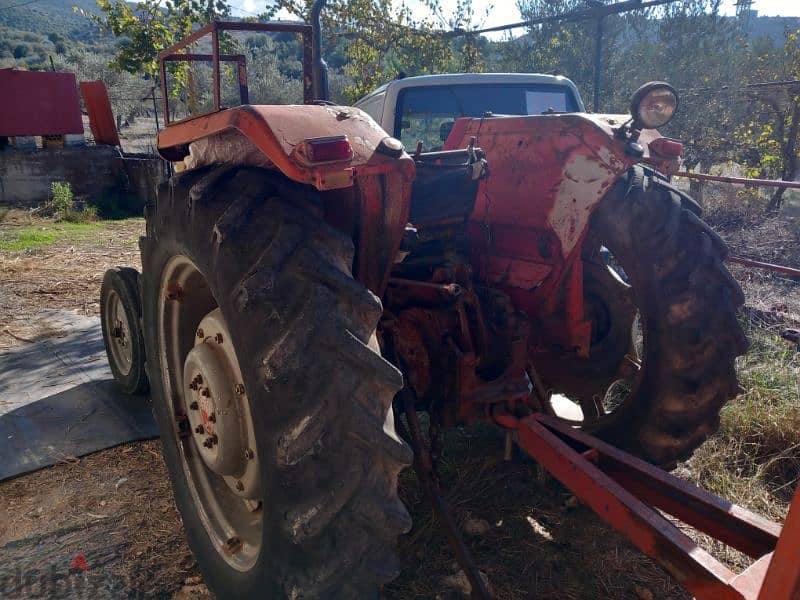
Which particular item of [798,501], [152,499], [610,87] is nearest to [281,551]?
[798,501]

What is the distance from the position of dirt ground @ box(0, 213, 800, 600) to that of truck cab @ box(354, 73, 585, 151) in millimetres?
2328

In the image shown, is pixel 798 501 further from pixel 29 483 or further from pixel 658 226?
pixel 29 483

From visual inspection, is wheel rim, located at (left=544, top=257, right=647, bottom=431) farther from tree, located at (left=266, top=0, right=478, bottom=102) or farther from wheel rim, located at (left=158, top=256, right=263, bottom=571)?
tree, located at (left=266, top=0, right=478, bottom=102)

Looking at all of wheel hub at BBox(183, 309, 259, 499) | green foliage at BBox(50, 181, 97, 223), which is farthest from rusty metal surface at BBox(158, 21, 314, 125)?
green foliage at BBox(50, 181, 97, 223)

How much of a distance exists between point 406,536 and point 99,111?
14572mm

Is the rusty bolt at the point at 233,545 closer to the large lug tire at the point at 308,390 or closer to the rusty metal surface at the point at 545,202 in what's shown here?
the large lug tire at the point at 308,390

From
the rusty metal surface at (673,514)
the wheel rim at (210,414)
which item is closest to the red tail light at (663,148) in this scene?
the rusty metal surface at (673,514)

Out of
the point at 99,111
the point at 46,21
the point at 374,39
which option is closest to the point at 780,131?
the point at 374,39

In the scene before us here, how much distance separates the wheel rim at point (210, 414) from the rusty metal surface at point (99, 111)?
13.7 metres

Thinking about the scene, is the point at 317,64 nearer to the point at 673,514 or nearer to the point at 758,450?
the point at 673,514

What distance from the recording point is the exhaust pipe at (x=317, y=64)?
2.82 meters

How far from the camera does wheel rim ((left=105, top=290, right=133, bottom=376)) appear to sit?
3844 millimetres

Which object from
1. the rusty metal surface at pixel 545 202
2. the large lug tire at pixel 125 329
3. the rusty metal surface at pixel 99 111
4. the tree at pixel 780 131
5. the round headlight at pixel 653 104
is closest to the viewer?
the round headlight at pixel 653 104

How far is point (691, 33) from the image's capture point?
15.6 m
